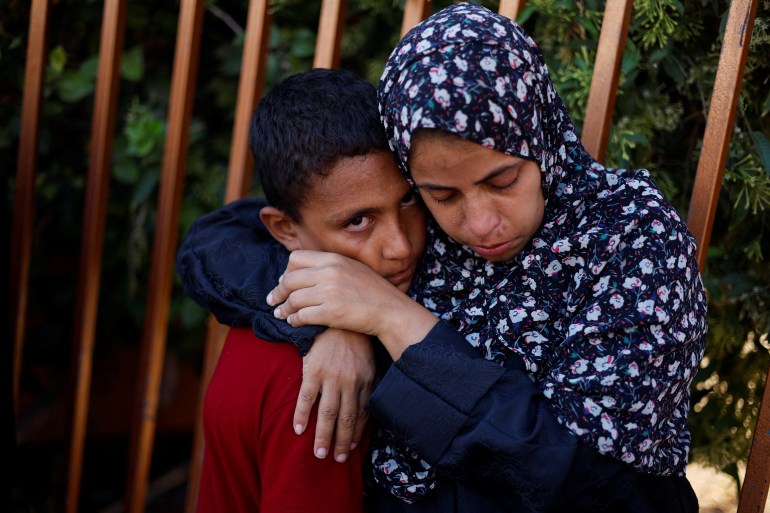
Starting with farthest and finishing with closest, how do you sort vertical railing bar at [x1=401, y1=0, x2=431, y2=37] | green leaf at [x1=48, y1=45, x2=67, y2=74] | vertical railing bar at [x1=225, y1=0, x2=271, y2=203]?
green leaf at [x1=48, y1=45, x2=67, y2=74], vertical railing bar at [x1=225, y1=0, x2=271, y2=203], vertical railing bar at [x1=401, y1=0, x2=431, y2=37]

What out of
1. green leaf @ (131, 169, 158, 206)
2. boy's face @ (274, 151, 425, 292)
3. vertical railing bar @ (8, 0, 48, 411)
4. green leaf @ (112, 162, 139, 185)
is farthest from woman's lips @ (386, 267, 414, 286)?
green leaf @ (112, 162, 139, 185)

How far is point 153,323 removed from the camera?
7.82ft

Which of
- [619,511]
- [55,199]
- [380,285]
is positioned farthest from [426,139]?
[55,199]

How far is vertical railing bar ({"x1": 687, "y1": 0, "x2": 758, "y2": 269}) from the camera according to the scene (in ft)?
5.23

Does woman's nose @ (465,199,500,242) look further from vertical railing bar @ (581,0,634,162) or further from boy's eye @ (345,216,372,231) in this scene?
vertical railing bar @ (581,0,634,162)

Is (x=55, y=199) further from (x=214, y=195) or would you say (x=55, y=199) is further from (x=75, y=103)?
(x=214, y=195)

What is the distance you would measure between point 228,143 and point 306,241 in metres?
1.64

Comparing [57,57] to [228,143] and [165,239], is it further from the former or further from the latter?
[165,239]

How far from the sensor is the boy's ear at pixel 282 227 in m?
1.69

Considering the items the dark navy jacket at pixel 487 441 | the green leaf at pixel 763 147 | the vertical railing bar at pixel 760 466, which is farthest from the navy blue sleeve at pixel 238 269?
the green leaf at pixel 763 147

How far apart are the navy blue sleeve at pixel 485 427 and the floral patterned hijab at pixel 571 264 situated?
0.13ft

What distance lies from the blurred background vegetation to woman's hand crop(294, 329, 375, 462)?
88 centimetres

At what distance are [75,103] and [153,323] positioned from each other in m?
1.34

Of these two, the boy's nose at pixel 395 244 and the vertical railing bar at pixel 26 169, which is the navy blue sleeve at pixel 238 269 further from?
the vertical railing bar at pixel 26 169
